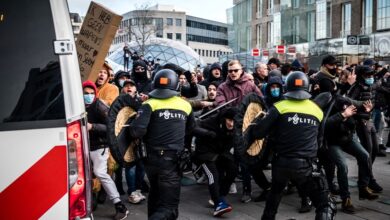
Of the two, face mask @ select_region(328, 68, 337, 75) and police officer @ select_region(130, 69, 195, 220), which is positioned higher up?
face mask @ select_region(328, 68, 337, 75)

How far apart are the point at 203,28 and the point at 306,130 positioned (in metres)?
103

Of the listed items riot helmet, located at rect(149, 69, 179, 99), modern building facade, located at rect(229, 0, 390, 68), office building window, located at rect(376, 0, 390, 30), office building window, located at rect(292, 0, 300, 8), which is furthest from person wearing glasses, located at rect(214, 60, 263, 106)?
office building window, located at rect(292, 0, 300, 8)

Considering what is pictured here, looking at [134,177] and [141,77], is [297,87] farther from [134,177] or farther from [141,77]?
[141,77]

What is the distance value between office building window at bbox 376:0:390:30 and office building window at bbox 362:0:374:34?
0.78 m

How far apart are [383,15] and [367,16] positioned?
1931 mm

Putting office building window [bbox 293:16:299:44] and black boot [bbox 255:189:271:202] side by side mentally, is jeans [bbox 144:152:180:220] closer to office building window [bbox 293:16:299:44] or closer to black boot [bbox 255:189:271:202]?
black boot [bbox 255:189:271:202]

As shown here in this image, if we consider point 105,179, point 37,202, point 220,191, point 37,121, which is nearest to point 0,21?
point 37,121

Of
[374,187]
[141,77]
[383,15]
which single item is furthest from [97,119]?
[383,15]

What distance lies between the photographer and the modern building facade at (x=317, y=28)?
27.8 metres

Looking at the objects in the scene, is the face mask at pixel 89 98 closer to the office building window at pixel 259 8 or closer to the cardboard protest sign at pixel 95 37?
the cardboard protest sign at pixel 95 37

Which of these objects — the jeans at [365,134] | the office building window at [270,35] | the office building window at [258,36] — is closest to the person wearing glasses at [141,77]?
the jeans at [365,134]

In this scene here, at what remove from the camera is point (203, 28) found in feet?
345

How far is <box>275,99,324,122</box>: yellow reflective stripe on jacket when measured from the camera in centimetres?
446

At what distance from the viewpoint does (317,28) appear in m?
36.0
